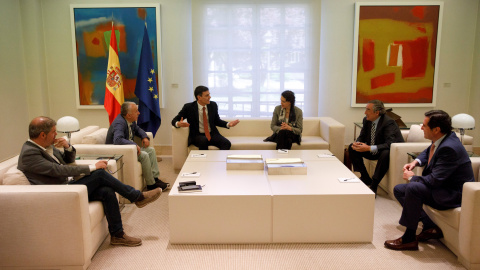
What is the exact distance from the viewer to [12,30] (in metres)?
7.00

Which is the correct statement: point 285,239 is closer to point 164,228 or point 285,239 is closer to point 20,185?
point 164,228

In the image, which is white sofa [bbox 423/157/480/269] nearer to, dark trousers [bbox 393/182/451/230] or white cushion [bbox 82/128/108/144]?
dark trousers [bbox 393/182/451/230]

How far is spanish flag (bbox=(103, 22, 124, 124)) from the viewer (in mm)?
7035

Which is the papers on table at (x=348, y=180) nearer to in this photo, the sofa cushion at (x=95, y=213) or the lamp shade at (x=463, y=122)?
the lamp shade at (x=463, y=122)

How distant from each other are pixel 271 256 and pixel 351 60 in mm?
4943

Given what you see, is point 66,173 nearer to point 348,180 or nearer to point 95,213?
point 95,213

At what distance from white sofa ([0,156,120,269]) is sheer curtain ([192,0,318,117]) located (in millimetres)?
4600

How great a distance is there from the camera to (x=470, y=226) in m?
3.38

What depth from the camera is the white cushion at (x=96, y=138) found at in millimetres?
5171

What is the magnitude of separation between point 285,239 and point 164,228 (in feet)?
4.00

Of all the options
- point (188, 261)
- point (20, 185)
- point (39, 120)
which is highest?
point (39, 120)

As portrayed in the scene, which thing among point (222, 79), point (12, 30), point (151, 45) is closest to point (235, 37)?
point (222, 79)

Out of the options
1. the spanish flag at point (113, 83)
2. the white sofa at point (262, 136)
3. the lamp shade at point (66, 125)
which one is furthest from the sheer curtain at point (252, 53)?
the lamp shade at point (66, 125)

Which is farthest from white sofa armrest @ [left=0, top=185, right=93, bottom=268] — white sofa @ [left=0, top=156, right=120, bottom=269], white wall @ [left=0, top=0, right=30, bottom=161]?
white wall @ [left=0, top=0, right=30, bottom=161]
